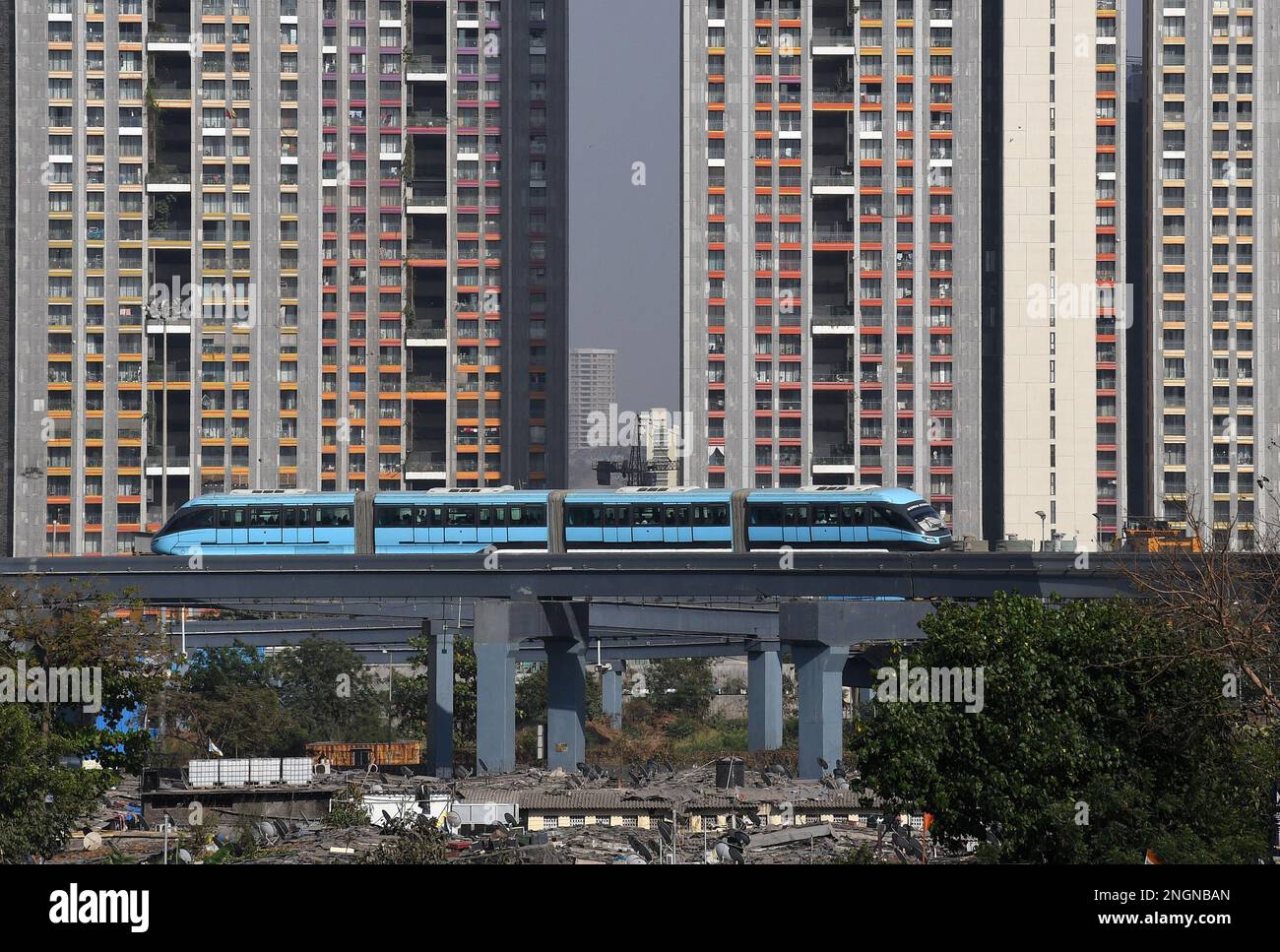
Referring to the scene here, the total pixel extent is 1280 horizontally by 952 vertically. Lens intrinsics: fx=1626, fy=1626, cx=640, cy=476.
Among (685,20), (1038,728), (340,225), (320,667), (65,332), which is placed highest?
(685,20)

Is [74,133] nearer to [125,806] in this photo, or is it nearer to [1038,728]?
[125,806]

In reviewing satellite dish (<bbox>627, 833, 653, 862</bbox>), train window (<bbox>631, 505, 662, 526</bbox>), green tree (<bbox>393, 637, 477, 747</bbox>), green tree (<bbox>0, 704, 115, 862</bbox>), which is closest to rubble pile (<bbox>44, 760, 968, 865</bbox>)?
satellite dish (<bbox>627, 833, 653, 862</bbox>)

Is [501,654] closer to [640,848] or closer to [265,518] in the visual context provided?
[265,518]

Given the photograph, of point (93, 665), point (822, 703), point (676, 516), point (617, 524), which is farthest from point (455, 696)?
point (93, 665)
